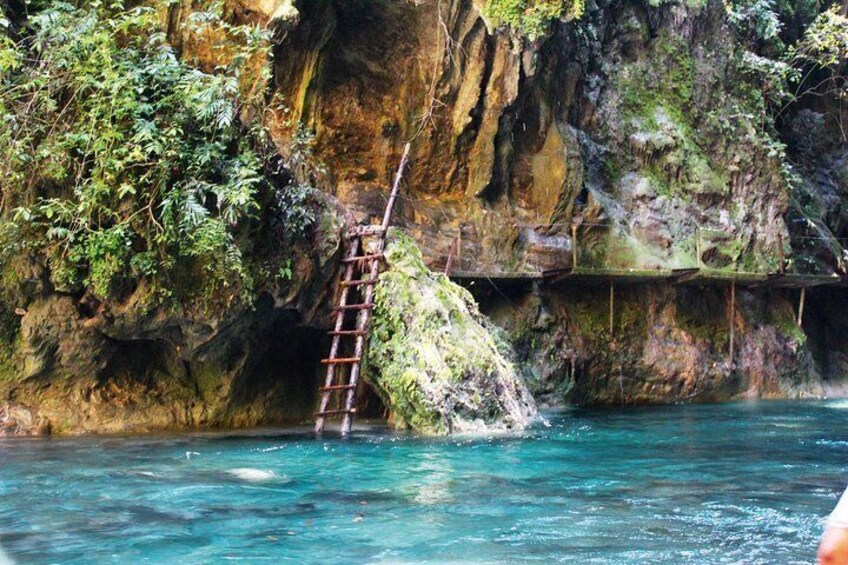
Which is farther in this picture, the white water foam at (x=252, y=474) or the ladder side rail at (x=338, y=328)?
the ladder side rail at (x=338, y=328)

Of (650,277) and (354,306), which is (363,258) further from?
(650,277)

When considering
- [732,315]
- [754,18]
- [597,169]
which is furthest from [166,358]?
[754,18]

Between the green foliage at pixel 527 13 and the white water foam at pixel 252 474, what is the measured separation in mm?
9383

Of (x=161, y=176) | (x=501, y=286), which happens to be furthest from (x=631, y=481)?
(x=501, y=286)

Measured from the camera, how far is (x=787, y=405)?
17156 mm

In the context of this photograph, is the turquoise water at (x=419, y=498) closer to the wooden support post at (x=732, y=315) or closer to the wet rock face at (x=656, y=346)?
the wet rock face at (x=656, y=346)

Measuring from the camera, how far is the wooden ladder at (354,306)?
11531mm

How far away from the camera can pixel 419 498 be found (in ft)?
24.7

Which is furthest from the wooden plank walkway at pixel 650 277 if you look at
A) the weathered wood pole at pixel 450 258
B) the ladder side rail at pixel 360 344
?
the ladder side rail at pixel 360 344

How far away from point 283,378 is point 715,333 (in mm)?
9955

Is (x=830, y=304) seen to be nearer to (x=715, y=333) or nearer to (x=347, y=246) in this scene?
(x=715, y=333)

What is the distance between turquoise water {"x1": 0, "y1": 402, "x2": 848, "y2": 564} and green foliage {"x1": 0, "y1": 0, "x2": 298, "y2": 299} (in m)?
2.25

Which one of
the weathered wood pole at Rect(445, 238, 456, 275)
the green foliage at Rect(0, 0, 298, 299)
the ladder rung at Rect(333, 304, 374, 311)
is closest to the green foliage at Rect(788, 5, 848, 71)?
the weathered wood pole at Rect(445, 238, 456, 275)

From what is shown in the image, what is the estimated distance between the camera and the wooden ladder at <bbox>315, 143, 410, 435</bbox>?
1153 cm
